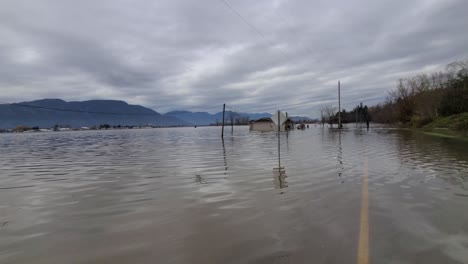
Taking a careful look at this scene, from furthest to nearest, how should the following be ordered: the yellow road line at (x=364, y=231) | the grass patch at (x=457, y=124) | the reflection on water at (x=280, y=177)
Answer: the grass patch at (x=457, y=124) < the reflection on water at (x=280, y=177) < the yellow road line at (x=364, y=231)

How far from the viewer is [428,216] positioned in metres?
5.55

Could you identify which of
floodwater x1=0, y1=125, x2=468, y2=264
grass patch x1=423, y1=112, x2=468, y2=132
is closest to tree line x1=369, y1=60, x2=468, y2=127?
grass patch x1=423, y1=112, x2=468, y2=132

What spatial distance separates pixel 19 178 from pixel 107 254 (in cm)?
1066

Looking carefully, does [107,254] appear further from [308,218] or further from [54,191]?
[54,191]

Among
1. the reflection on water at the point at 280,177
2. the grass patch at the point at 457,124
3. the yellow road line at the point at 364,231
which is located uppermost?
the grass patch at the point at 457,124

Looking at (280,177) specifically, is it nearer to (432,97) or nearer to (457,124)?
(457,124)

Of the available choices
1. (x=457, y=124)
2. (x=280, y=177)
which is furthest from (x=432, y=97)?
(x=280, y=177)

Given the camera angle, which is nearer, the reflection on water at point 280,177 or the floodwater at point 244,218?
the floodwater at point 244,218

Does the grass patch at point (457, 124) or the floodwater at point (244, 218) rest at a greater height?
the grass patch at point (457, 124)

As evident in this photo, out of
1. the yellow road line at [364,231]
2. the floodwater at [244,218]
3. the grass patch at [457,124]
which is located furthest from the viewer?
the grass patch at [457,124]

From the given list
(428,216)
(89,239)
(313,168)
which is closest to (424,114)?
(313,168)

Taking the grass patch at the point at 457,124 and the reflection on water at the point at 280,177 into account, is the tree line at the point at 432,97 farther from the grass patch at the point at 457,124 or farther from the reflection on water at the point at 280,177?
the reflection on water at the point at 280,177

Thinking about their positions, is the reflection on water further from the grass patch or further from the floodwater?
the grass patch

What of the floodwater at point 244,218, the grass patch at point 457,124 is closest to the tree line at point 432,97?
the grass patch at point 457,124
